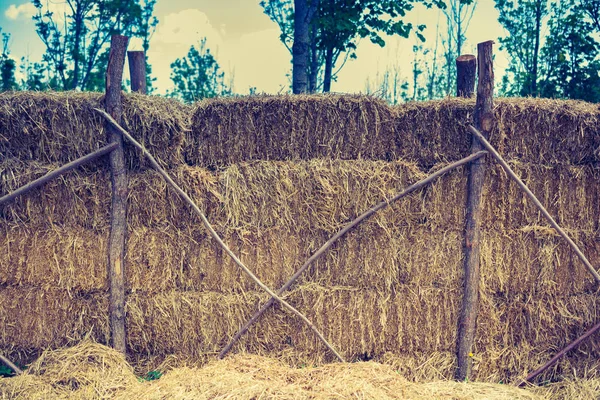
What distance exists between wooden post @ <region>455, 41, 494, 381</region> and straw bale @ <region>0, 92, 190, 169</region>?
319 centimetres

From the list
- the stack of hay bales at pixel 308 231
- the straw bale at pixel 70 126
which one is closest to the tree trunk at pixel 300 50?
the stack of hay bales at pixel 308 231

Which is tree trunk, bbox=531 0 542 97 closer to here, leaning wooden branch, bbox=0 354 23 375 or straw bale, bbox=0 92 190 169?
straw bale, bbox=0 92 190 169

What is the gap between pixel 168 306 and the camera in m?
5.82

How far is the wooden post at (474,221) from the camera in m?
5.55

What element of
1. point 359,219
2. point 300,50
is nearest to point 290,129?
point 359,219

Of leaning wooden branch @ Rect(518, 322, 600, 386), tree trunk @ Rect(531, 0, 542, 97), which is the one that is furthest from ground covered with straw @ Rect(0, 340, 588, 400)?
tree trunk @ Rect(531, 0, 542, 97)

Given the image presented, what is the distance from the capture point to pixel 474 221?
5645 millimetres

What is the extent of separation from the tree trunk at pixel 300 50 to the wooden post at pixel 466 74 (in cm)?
426

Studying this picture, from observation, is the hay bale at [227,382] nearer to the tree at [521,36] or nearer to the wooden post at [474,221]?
the wooden post at [474,221]

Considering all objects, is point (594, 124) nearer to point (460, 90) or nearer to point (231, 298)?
point (460, 90)

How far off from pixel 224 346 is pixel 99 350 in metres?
1.34

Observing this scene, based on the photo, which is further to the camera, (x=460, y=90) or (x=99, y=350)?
(x=460, y=90)

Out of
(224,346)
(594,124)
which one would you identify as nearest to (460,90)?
(594,124)

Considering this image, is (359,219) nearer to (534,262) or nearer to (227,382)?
(534,262)
